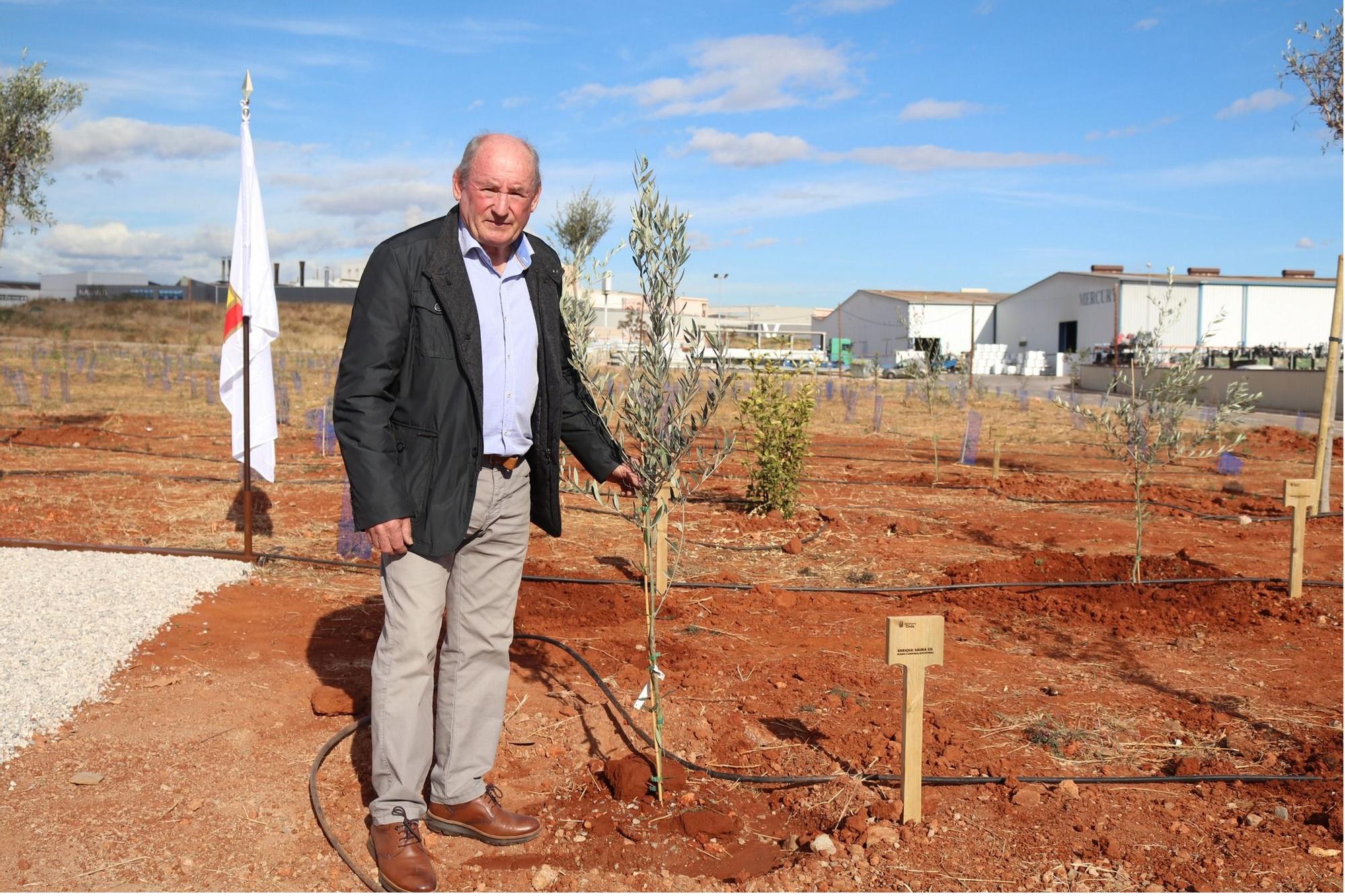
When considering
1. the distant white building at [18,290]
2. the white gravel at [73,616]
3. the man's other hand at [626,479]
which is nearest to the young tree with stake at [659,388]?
the man's other hand at [626,479]

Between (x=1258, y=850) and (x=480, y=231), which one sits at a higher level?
(x=480, y=231)

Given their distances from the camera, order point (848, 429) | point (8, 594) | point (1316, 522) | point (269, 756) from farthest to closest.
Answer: point (848, 429) < point (1316, 522) < point (8, 594) < point (269, 756)

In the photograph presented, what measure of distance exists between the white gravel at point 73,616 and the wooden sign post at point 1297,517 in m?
5.98

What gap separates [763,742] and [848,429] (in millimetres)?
13891

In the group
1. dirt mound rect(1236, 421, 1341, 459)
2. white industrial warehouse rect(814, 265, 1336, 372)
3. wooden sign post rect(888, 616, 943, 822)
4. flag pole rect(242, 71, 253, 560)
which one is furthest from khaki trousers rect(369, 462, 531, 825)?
white industrial warehouse rect(814, 265, 1336, 372)

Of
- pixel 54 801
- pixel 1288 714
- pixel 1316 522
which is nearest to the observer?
pixel 54 801

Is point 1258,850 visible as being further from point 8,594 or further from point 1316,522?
point 1316,522

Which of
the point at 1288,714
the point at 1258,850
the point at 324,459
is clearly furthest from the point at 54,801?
the point at 324,459

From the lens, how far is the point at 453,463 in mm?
2822

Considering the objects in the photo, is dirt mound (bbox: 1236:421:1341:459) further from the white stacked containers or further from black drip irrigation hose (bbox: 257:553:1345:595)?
the white stacked containers

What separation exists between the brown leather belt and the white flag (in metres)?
3.89

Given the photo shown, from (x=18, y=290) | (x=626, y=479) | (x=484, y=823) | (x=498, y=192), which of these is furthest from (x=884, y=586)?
(x=18, y=290)

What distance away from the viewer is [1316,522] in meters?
8.73

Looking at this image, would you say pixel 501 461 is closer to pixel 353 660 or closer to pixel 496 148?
pixel 496 148
